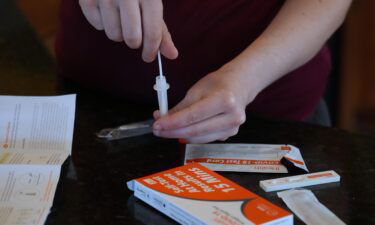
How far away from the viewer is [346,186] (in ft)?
2.71

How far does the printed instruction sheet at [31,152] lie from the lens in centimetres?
73

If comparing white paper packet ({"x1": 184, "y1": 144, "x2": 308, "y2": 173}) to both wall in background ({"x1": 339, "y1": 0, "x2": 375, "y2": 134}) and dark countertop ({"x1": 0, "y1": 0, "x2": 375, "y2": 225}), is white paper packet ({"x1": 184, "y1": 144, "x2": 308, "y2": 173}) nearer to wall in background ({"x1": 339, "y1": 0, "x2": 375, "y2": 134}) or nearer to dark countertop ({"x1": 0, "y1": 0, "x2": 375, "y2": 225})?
dark countertop ({"x1": 0, "y1": 0, "x2": 375, "y2": 225})

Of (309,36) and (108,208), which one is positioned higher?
(309,36)

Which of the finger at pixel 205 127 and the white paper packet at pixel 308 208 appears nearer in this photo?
the white paper packet at pixel 308 208

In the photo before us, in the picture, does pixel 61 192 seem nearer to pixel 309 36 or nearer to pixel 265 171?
pixel 265 171

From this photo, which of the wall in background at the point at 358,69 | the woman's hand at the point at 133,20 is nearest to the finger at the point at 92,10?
the woman's hand at the point at 133,20

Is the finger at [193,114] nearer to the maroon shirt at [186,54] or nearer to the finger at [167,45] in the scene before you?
the finger at [167,45]

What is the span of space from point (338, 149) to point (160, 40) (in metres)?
0.33

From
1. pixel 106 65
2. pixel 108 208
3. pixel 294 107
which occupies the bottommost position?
pixel 108 208

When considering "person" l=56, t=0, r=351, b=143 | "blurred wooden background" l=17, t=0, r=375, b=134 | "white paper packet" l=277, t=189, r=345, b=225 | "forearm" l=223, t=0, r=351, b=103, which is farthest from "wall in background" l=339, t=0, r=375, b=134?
"white paper packet" l=277, t=189, r=345, b=225

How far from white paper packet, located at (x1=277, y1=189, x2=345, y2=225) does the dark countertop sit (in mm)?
12

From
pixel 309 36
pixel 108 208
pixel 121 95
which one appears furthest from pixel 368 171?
pixel 121 95

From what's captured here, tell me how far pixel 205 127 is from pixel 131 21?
0.19 m

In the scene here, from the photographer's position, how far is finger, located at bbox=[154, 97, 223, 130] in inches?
33.9
